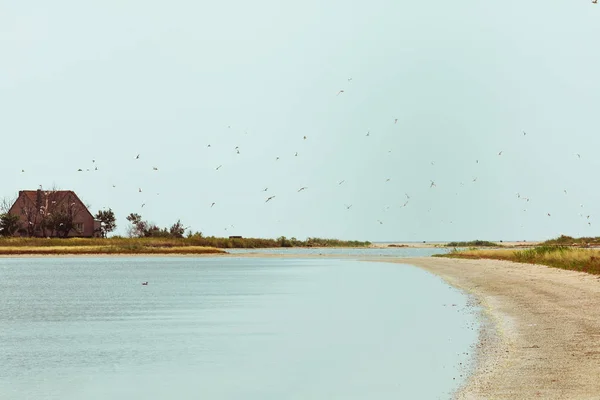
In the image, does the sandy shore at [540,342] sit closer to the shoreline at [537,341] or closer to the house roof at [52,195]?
the shoreline at [537,341]

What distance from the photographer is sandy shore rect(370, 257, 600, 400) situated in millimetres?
15328

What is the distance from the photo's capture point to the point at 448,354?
2188cm

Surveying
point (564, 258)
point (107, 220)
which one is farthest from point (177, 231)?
point (564, 258)

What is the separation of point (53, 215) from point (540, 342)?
114 metres

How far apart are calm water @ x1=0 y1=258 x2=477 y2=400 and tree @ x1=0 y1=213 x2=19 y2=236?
79.4 metres

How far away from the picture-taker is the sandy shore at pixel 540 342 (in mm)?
15328

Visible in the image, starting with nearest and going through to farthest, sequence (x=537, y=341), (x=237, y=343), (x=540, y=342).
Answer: (x=540, y=342)
(x=537, y=341)
(x=237, y=343)

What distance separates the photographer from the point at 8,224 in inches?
4936

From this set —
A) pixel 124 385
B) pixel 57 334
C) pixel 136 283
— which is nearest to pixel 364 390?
pixel 124 385

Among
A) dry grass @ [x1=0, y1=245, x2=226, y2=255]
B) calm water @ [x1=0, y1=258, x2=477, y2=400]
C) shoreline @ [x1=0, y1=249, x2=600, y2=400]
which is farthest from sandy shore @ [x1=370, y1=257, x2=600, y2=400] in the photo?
dry grass @ [x1=0, y1=245, x2=226, y2=255]

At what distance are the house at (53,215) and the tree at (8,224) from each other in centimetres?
166

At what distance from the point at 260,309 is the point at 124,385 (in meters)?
20.0

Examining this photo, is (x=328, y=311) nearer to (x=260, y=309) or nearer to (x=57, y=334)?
(x=260, y=309)

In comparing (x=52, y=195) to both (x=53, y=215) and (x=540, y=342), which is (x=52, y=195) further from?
(x=540, y=342)
